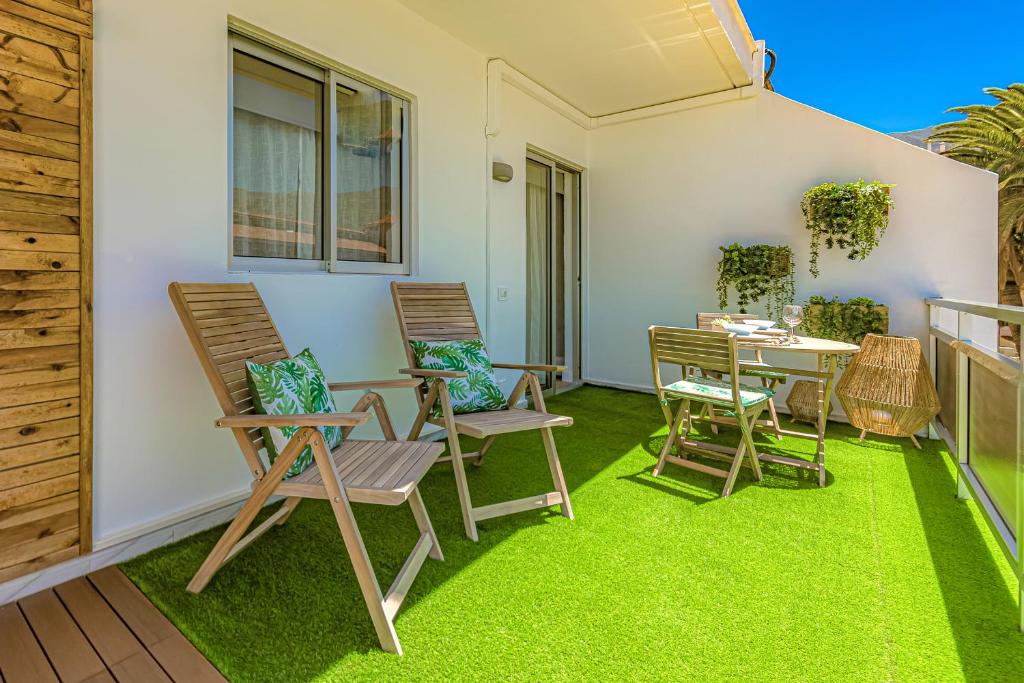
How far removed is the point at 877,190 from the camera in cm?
421

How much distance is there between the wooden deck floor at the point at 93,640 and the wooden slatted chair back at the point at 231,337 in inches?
22.7

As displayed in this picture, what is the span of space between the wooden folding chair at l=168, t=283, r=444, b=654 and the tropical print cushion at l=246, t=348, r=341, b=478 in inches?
2.3

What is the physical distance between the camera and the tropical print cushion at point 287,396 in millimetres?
1913

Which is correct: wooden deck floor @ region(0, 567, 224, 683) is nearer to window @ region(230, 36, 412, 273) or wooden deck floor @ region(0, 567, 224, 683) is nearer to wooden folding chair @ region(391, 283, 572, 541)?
wooden folding chair @ region(391, 283, 572, 541)

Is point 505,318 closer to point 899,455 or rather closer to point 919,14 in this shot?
point 899,455

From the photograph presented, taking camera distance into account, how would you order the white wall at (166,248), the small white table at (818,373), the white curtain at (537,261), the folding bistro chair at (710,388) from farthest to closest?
the white curtain at (537,261) < the small white table at (818,373) < the folding bistro chair at (710,388) < the white wall at (166,248)

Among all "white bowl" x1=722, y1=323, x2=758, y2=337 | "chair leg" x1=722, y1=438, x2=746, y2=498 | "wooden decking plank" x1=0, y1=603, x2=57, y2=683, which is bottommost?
"wooden decking plank" x1=0, y1=603, x2=57, y2=683

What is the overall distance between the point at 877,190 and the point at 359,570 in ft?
15.5

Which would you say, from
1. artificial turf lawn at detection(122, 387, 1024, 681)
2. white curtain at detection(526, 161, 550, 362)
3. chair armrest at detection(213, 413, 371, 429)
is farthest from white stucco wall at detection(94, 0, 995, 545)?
chair armrest at detection(213, 413, 371, 429)

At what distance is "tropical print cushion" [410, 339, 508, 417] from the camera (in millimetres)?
2836

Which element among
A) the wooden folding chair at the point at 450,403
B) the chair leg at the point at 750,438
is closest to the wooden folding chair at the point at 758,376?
the chair leg at the point at 750,438

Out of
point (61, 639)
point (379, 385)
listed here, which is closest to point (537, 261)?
point (379, 385)

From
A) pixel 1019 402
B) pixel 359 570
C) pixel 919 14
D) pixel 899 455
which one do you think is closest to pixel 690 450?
pixel 899 455

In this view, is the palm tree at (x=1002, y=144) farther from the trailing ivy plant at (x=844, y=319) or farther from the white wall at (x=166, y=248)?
the white wall at (x=166, y=248)
